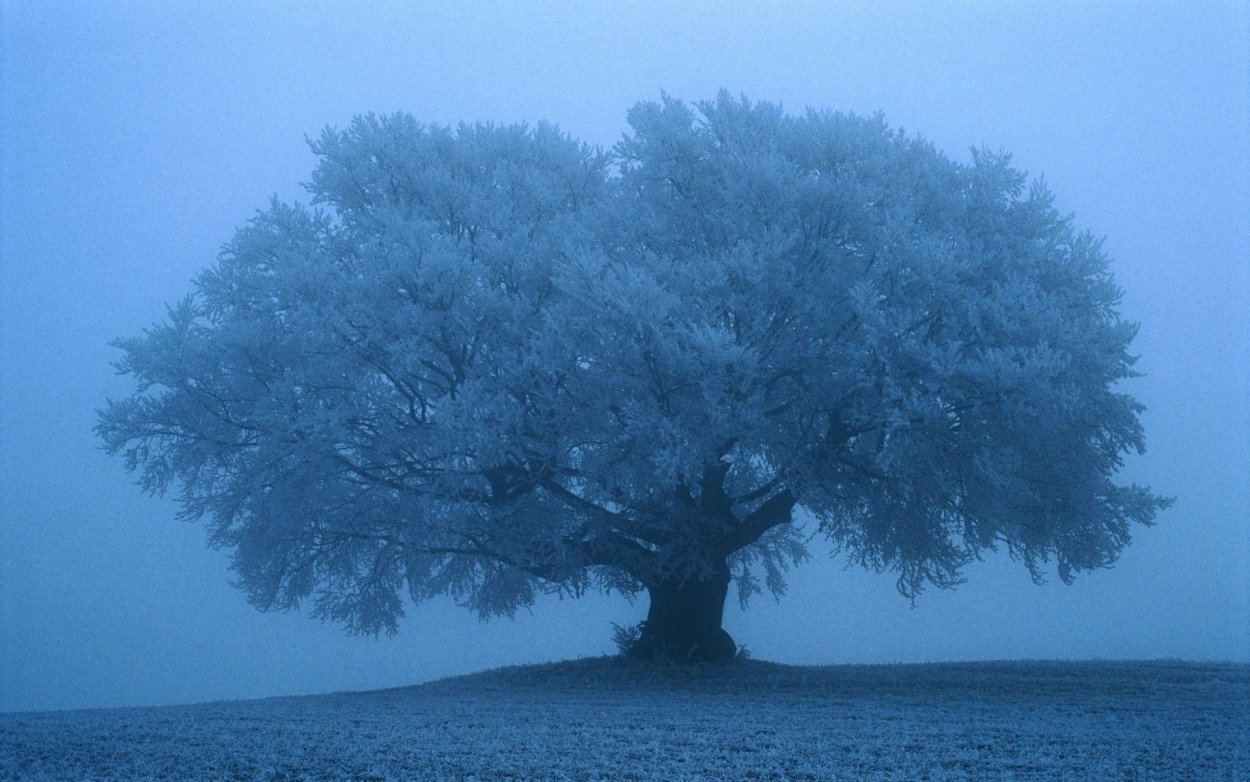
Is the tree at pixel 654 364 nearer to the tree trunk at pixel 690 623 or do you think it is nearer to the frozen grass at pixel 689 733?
the tree trunk at pixel 690 623

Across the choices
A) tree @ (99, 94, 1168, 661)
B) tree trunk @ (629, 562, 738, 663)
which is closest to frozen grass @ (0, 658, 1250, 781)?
tree trunk @ (629, 562, 738, 663)

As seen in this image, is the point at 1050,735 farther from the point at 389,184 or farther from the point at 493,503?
the point at 389,184

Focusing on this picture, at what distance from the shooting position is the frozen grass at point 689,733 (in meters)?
11.0

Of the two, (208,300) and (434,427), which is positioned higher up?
(208,300)

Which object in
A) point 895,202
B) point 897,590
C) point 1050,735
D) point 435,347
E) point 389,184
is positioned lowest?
point 1050,735

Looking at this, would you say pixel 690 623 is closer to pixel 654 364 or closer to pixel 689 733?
pixel 654 364

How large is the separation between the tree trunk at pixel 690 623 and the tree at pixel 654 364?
2.5 inches

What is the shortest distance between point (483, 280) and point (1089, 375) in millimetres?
9567

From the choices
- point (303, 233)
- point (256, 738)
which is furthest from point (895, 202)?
point (256, 738)

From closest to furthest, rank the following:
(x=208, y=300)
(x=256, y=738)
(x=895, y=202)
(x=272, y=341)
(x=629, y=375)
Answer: (x=256, y=738), (x=629, y=375), (x=895, y=202), (x=272, y=341), (x=208, y=300)

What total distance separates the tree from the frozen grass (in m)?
2.87

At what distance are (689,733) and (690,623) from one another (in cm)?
926

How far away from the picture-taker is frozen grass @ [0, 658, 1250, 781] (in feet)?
36.2

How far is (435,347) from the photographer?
19.5 metres
